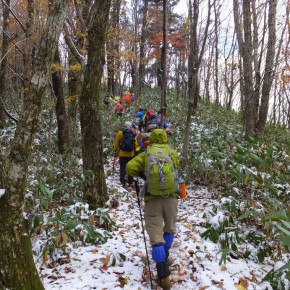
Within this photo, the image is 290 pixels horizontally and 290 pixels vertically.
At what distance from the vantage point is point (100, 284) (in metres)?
3.95

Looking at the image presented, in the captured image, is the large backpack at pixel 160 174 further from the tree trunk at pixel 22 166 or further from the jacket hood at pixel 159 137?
the tree trunk at pixel 22 166

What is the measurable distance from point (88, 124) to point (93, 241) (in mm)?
2162

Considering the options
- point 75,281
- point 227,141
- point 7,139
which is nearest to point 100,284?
point 75,281

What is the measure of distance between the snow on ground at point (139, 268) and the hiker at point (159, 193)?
1.50 feet

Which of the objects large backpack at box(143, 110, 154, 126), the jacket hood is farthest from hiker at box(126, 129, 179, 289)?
large backpack at box(143, 110, 154, 126)

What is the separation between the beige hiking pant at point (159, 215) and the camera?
3997mm

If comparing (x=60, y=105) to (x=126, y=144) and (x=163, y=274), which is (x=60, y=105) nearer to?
(x=126, y=144)

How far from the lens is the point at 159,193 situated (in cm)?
397

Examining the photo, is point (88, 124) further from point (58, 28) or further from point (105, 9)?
point (58, 28)

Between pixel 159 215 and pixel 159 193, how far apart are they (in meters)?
0.35

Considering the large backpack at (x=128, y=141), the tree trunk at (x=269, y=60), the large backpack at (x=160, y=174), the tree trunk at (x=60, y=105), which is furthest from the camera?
the tree trunk at (x=269, y=60)

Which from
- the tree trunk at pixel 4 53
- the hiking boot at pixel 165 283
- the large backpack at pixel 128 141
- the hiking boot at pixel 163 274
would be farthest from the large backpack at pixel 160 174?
the tree trunk at pixel 4 53

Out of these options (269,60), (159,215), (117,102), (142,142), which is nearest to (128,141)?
(142,142)

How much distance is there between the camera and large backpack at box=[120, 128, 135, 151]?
810 centimetres
